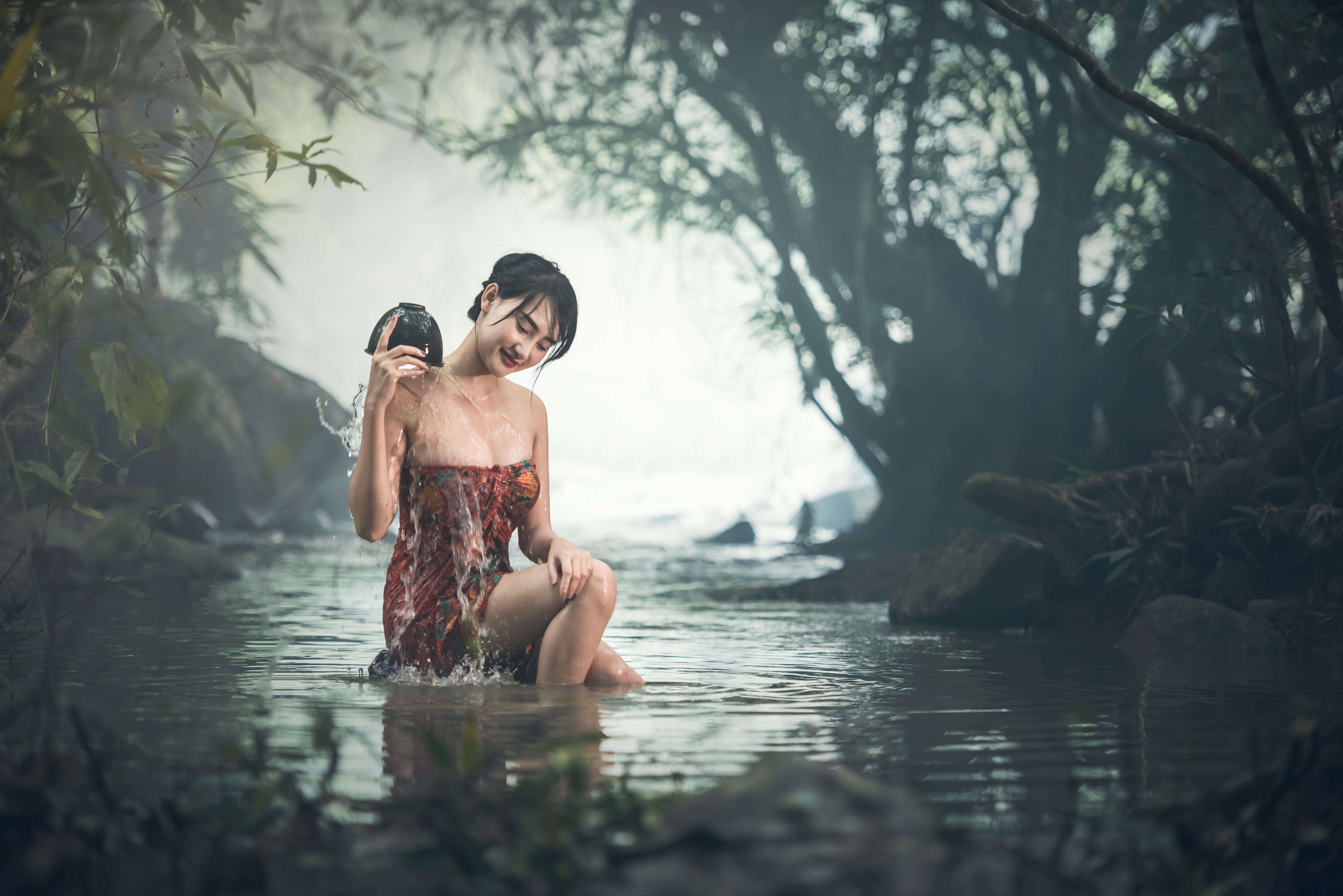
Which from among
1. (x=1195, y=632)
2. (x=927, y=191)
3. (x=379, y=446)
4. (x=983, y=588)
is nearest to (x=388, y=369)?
(x=379, y=446)

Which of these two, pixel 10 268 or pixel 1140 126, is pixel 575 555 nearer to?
pixel 10 268

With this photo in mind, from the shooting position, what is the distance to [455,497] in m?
3.42

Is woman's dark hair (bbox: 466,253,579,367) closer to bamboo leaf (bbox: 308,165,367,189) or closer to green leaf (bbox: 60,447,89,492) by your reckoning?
bamboo leaf (bbox: 308,165,367,189)

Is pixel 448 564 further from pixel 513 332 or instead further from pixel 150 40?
pixel 150 40

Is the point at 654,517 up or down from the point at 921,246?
down

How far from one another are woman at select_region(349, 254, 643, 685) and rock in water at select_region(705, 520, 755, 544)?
46.8 ft

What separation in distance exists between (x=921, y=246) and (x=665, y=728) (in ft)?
35.1

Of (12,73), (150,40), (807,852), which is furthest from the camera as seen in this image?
(150,40)

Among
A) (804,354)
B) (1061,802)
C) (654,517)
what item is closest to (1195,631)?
(1061,802)

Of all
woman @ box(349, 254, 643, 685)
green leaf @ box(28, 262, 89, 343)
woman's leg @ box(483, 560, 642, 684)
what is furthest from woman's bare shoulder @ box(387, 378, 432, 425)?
green leaf @ box(28, 262, 89, 343)

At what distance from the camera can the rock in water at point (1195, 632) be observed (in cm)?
464

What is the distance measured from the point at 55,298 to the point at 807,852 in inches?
101

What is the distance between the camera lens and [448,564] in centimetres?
345

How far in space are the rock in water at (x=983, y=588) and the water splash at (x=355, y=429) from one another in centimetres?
386
